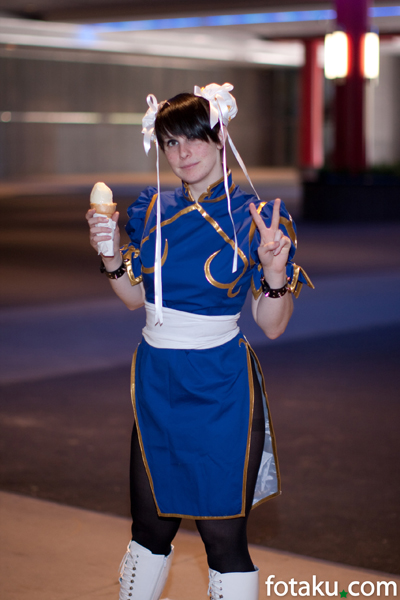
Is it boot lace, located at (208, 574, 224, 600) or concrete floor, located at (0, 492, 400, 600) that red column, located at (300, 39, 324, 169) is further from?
boot lace, located at (208, 574, 224, 600)

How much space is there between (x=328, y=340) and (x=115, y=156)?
28.0m

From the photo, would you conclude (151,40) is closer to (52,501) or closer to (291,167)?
(291,167)

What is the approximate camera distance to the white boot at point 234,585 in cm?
247

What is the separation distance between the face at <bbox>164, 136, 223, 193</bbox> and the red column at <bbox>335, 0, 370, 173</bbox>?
16326 mm

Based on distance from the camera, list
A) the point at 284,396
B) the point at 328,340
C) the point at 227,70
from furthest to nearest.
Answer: the point at 227,70 → the point at 328,340 → the point at 284,396

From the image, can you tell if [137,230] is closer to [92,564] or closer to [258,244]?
[258,244]

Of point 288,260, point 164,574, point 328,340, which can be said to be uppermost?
point 288,260

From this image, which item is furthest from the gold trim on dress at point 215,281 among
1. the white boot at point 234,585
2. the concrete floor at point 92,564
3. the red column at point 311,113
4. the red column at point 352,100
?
the red column at point 311,113

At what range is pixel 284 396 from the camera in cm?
624

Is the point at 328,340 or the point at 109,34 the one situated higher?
the point at 109,34

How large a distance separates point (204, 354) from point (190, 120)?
63 cm

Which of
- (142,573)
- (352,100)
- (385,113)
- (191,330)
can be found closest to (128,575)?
(142,573)

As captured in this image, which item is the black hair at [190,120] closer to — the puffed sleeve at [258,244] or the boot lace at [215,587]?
the puffed sleeve at [258,244]

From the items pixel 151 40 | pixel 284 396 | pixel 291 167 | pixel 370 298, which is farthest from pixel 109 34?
pixel 284 396
